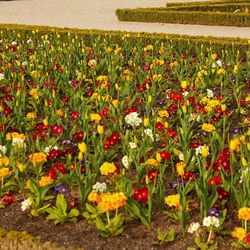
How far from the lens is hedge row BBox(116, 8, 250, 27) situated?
17369 millimetres

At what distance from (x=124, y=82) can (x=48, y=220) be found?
3959 mm

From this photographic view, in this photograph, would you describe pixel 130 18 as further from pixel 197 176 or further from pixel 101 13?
pixel 197 176

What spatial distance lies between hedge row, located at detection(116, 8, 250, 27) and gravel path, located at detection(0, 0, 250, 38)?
245 mm

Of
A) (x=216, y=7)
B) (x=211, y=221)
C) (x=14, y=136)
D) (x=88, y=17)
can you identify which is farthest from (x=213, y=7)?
(x=211, y=221)

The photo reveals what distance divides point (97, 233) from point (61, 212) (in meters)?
0.40

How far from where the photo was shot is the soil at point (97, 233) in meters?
4.51

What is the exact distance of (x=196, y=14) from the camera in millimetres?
18047

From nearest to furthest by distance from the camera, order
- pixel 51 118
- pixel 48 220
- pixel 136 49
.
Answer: pixel 48 220, pixel 51 118, pixel 136 49

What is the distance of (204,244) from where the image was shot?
4332 mm

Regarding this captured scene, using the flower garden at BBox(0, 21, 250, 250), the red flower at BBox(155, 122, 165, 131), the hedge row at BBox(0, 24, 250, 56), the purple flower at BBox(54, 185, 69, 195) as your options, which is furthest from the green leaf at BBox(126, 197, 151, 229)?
the hedge row at BBox(0, 24, 250, 56)

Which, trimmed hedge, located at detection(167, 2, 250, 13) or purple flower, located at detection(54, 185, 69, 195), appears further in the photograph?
trimmed hedge, located at detection(167, 2, 250, 13)

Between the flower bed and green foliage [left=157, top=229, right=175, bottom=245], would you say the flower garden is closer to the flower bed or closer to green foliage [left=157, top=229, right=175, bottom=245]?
green foliage [left=157, top=229, right=175, bottom=245]

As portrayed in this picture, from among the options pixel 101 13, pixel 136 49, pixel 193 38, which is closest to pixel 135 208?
pixel 136 49

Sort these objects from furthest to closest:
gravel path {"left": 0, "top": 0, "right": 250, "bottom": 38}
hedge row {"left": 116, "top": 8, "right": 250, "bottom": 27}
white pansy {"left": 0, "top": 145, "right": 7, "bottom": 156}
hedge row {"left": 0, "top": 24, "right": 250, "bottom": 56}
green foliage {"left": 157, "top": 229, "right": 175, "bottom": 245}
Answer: hedge row {"left": 116, "top": 8, "right": 250, "bottom": 27} < gravel path {"left": 0, "top": 0, "right": 250, "bottom": 38} < hedge row {"left": 0, "top": 24, "right": 250, "bottom": 56} < white pansy {"left": 0, "top": 145, "right": 7, "bottom": 156} < green foliage {"left": 157, "top": 229, "right": 175, "bottom": 245}
